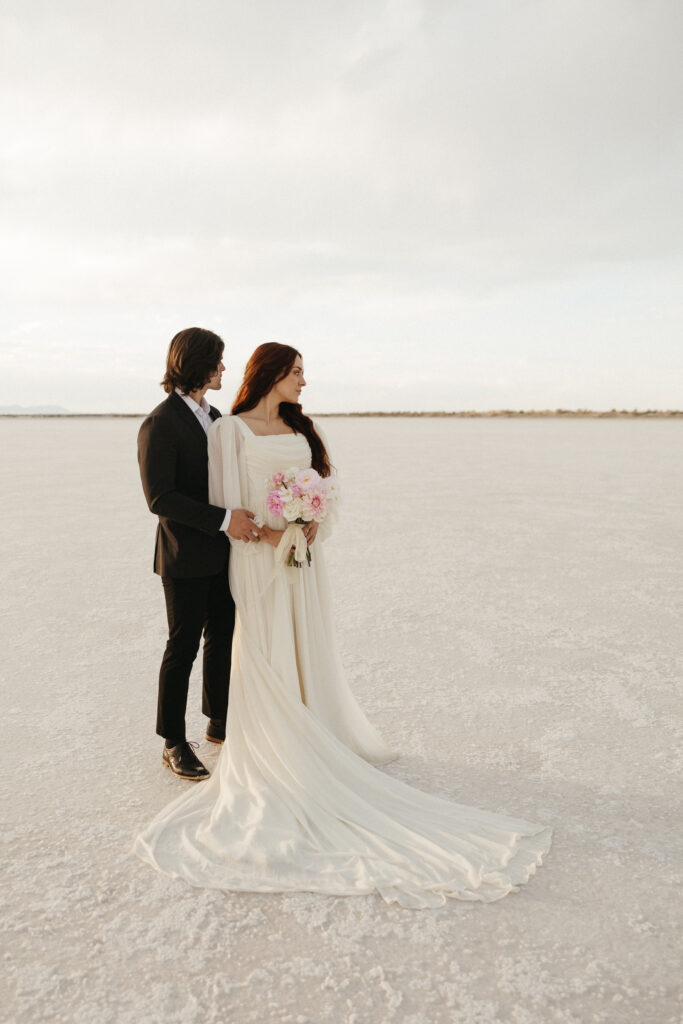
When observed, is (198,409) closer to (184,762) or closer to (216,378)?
(216,378)

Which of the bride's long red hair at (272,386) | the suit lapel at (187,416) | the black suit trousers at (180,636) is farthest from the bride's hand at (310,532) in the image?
the suit lapel at (187,416)

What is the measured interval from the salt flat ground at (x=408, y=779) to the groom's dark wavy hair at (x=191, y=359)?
180 centimetres

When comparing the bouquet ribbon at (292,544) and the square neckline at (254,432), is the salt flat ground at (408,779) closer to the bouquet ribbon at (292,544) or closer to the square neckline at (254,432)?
the bouquet ribbon at (292,544)

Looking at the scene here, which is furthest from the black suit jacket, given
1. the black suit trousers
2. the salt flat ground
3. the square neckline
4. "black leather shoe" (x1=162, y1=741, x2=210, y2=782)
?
the salt flat ground

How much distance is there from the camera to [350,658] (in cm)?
495

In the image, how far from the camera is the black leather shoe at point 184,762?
339 cm

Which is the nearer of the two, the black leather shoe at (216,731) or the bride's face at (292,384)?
the bride's face at (292,384)

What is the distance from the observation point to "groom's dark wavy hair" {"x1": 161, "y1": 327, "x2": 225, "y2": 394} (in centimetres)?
336

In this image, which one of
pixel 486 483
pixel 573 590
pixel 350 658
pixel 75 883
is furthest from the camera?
pixel 486 483

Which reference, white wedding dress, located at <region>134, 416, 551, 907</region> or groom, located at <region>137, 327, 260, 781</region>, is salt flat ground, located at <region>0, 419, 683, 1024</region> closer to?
white wedding dress, located at <region>134, 416, 551, 907</region>

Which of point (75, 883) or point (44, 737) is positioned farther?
point (44, 737)

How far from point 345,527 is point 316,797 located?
6875 mm

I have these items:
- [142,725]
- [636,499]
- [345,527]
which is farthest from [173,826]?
[636,499]

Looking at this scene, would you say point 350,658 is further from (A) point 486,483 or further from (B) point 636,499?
(A) point 486,483
